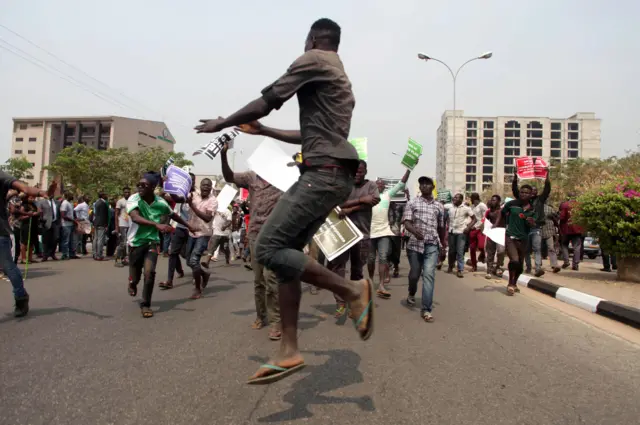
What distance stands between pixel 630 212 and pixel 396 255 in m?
4.45

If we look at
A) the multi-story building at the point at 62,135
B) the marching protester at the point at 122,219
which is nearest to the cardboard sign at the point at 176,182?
the marching protester at the point at 122,219

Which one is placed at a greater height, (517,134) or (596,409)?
(517,134)

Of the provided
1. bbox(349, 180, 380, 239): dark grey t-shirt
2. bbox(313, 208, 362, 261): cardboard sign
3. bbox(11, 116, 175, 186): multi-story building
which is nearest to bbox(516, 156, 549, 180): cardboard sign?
bbox(349, 180, 380, 239): dark grey t-shirt

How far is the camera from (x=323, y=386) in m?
3.24

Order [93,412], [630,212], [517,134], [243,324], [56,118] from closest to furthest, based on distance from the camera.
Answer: [93,412] → [243,324] → [630,212] → [56,118] → [517,134]

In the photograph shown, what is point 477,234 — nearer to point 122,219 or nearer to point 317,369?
point 317,369

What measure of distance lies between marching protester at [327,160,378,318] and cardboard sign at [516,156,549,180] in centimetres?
355

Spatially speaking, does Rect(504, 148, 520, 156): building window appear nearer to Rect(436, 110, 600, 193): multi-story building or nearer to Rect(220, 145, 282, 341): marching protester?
Rect(436, 110, 600, 193): multi-story building

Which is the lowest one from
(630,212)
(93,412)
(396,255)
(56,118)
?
(93,412)

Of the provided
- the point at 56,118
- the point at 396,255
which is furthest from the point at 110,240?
the point at 56,118

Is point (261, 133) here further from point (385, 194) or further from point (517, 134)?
point (517, 134)

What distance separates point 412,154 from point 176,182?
12.1 ft

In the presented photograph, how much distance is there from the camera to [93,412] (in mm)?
2727

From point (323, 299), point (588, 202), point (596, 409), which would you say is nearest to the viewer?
point (596, 409)
